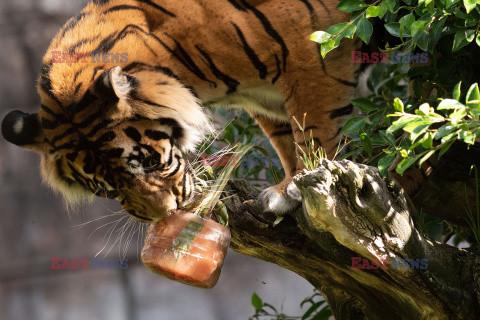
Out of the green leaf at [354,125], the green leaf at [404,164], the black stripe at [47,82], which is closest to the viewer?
the green leaf at [404,164]

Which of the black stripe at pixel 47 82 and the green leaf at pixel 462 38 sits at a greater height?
the green leaf at pixel 462 38

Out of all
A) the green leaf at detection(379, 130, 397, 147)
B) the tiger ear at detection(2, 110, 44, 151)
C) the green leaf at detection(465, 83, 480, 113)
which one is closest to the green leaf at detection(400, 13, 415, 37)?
the green leaf at detection(379, 130, 397, 147)

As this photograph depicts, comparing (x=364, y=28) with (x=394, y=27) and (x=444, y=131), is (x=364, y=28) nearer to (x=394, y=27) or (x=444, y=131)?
(x=394, y=27)

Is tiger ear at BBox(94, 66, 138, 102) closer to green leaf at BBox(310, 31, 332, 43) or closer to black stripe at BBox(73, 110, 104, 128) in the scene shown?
black stripe at BBox(73, 110, 104, 128)

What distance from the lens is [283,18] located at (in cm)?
217

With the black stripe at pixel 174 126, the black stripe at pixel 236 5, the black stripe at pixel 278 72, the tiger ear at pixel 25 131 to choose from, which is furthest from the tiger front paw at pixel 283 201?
the tiger ear at pixel 25 131

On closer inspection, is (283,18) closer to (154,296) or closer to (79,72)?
(79,72)

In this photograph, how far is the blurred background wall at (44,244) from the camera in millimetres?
4715

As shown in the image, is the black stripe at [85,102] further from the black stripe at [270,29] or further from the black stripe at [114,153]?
the black stripe at [270,29]

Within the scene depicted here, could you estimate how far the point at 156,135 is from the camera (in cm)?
201

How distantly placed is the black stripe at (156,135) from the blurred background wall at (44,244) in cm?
275

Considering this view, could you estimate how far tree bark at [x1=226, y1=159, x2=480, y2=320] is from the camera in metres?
1.62

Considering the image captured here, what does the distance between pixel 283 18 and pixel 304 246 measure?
873 mm

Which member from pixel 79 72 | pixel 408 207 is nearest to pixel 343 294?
pixel 408 207
